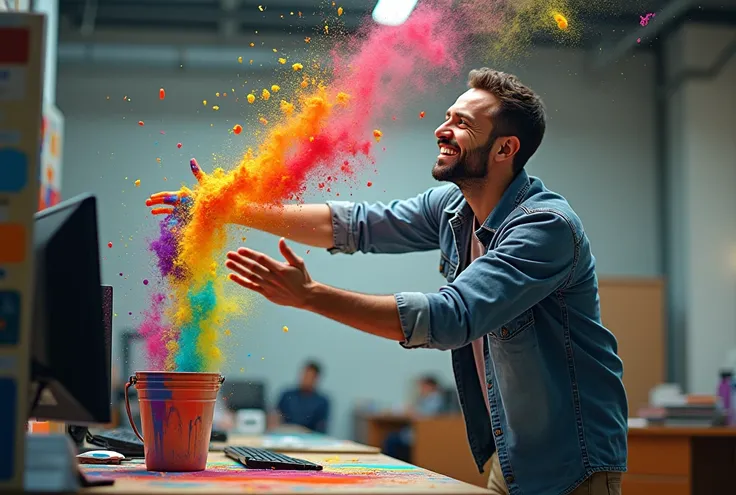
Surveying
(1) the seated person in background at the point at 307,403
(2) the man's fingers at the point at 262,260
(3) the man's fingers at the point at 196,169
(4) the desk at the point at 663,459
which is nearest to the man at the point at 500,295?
(2) the man's fingers at the point at 262,260

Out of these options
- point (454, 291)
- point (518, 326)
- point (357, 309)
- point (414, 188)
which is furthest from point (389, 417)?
point (357, 309)

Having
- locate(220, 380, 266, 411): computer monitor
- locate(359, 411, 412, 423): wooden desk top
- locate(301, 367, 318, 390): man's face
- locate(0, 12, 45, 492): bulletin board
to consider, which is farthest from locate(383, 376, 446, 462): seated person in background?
locate(0, 12, 45, 492): bulletin board

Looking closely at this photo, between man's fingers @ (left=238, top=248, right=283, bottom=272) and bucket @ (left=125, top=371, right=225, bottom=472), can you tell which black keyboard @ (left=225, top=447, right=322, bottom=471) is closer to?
bucket @ (left=125, top=371, right=225, bottom=472)

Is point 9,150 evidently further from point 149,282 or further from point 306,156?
point 306,156

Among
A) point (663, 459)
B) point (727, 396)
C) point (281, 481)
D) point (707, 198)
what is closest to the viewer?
point (281, 481)

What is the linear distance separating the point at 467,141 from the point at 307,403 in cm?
628

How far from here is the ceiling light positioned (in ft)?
8.16

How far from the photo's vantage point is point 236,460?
203cm

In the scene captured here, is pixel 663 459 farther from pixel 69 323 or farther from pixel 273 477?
pixel 69 323

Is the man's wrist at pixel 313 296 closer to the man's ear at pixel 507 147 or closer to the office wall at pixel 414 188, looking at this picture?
the man's ear at pixel 507 147

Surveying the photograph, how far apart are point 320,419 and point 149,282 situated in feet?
20.1

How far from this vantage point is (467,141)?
2193mm

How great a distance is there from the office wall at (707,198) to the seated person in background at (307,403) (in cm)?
342

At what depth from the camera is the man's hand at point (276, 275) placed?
63.1 inches
